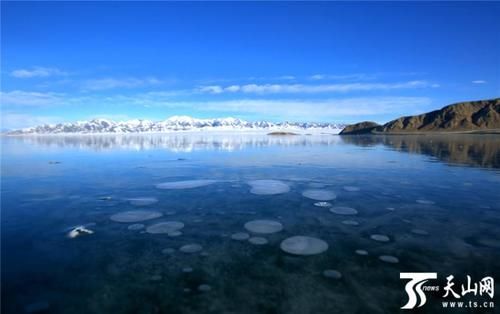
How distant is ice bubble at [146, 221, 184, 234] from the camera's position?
680 cm

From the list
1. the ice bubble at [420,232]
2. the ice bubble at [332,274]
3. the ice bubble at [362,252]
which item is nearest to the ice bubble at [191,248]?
the ice bubble at [332,274]

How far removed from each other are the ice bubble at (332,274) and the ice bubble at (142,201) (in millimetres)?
6175

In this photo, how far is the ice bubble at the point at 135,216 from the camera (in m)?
7.66

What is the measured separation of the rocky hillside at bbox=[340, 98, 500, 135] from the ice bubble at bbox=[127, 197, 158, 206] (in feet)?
539

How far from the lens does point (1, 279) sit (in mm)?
4680

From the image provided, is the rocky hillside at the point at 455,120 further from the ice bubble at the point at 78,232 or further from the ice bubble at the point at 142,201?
the ice bubble at the point at 78,232

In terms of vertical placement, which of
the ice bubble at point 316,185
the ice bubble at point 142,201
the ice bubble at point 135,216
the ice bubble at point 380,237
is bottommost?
the ice bubble at point 135,216

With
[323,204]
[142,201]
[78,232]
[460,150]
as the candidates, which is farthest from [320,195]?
[460,150]

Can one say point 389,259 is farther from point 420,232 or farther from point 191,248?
point 191,248

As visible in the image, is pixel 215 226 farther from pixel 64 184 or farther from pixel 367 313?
pixel 64 184

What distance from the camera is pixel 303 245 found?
594 cm

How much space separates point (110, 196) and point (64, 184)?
3.60 metres

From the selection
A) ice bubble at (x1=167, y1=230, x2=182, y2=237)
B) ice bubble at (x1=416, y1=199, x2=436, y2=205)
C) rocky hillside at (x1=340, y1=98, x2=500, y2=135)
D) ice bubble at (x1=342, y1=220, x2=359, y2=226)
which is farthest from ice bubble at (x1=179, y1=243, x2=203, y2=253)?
rocky hillside at (x1=340, y1=98, x2=500, y2=135)

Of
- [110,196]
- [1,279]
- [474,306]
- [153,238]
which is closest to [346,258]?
[474,306]
